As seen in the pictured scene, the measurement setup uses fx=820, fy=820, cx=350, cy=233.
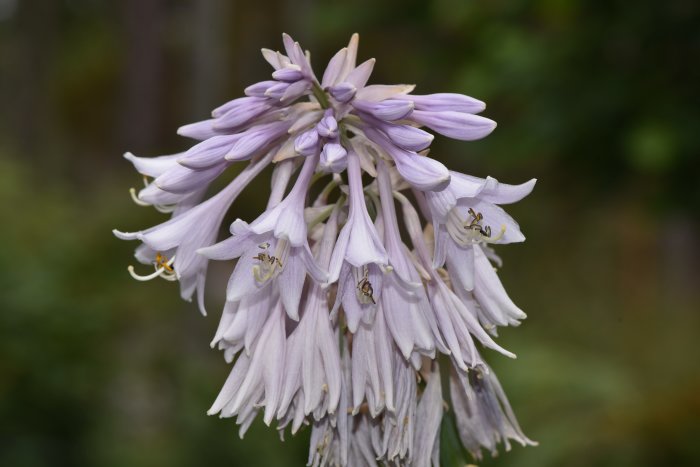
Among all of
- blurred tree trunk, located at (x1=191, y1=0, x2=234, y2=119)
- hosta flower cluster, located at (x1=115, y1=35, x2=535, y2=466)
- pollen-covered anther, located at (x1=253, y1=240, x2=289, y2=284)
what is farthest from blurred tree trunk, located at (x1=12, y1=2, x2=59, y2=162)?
pollen-covered anther, located at (x1=253, y1=240, x2=289, y2=284)

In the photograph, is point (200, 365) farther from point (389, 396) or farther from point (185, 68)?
point (185, 68)

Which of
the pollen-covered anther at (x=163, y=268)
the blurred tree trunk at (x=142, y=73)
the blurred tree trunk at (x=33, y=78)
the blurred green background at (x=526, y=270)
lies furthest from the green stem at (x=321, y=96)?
the blurred tree trunk at (x=33, y=78)

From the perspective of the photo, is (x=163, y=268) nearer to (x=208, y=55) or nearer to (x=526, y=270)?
(x=208, y=55)

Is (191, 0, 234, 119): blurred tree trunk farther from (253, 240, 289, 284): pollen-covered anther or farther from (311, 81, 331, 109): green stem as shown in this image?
(253, 240, 289, 284): pollen-covered anther

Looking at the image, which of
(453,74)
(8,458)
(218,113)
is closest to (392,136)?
(218,113)

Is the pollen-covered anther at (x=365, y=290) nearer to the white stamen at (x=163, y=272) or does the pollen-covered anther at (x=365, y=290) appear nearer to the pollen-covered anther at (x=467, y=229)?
the pollen-covered anther at (x=467, y=229)

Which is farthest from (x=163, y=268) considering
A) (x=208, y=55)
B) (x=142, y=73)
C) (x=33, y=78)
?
(x=33, y=78)

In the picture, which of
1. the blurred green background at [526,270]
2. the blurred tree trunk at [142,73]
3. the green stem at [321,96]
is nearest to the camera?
the green stem at [321,96]
